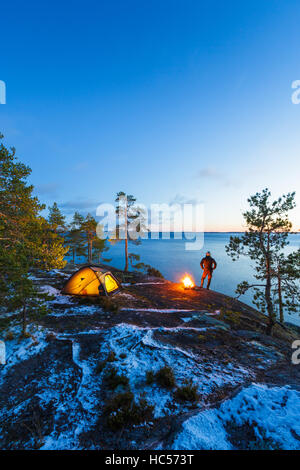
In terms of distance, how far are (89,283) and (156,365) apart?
285 inches

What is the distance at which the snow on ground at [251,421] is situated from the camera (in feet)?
9.52

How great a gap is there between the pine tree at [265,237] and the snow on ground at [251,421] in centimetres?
633

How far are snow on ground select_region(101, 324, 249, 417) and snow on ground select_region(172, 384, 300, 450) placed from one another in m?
0.96

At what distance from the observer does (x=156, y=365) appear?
5.38 meters

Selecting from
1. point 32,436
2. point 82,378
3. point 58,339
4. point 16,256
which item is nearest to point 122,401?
point 82,378

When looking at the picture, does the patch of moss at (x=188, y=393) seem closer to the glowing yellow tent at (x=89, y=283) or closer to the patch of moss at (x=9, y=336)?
the patch of moss at (x=9, y=336)

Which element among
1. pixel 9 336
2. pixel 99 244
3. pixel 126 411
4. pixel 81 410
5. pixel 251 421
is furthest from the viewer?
pixel 99 244

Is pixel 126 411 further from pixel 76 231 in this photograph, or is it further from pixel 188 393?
pixel 76 231

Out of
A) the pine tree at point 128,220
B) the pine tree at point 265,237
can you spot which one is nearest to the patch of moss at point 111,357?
the pine tree at point 265,237

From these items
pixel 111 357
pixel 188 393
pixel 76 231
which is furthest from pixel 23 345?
pixel 76 231

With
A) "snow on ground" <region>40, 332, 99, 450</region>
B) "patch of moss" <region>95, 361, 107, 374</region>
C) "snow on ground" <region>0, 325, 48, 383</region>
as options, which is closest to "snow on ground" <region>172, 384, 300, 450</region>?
"snow on ground" <region>40, 332, 99, 450</region>

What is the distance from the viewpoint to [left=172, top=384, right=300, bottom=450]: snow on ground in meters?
2.90

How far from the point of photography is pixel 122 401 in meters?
4.02

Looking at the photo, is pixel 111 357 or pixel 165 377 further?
pixel 111 357
